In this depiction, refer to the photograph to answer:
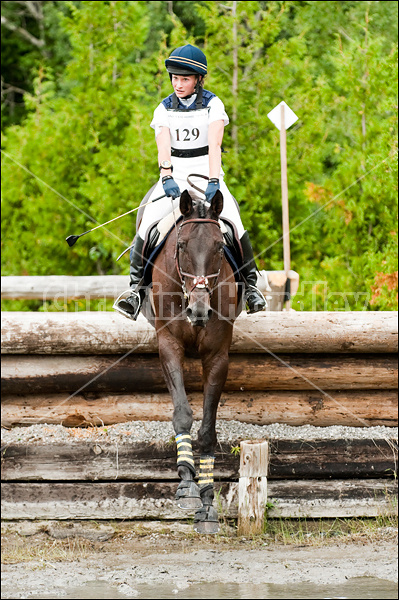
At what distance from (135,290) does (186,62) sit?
174 cm

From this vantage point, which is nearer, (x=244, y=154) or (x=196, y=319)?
(x=196, y=319)

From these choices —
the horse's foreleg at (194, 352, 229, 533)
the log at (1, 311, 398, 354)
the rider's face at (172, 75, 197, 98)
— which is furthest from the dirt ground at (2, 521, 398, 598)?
the rider's face at (172, 75, 197, 98)

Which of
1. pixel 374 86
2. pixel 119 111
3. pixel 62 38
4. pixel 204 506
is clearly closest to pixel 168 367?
pixel 204 506

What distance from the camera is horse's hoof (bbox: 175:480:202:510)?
16.1ft

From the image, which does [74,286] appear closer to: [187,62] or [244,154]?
[244,154]

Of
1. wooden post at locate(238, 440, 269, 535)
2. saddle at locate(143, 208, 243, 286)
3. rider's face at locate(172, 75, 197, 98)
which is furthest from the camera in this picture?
wooden post at locate(238, 440, 269, 535)

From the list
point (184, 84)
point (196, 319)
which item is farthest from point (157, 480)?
point (184, 84)

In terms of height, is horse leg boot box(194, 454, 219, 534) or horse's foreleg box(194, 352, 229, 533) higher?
horse's foreleg box(194, 352, 229, 533)

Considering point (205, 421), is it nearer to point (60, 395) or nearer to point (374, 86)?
point (60, 395)

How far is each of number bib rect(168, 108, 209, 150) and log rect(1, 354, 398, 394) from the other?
7.33ft

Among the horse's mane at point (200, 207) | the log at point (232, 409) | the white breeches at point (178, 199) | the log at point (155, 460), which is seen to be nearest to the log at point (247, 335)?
the log at point (232, 409)

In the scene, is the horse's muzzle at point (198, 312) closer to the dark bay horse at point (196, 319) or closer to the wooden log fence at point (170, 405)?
the dark bay horse at point (196, 319)

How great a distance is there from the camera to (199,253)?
488cm

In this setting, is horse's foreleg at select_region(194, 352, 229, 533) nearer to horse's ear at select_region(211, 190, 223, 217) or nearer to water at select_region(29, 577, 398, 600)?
water at select_region(29, 577, 398, 600)
